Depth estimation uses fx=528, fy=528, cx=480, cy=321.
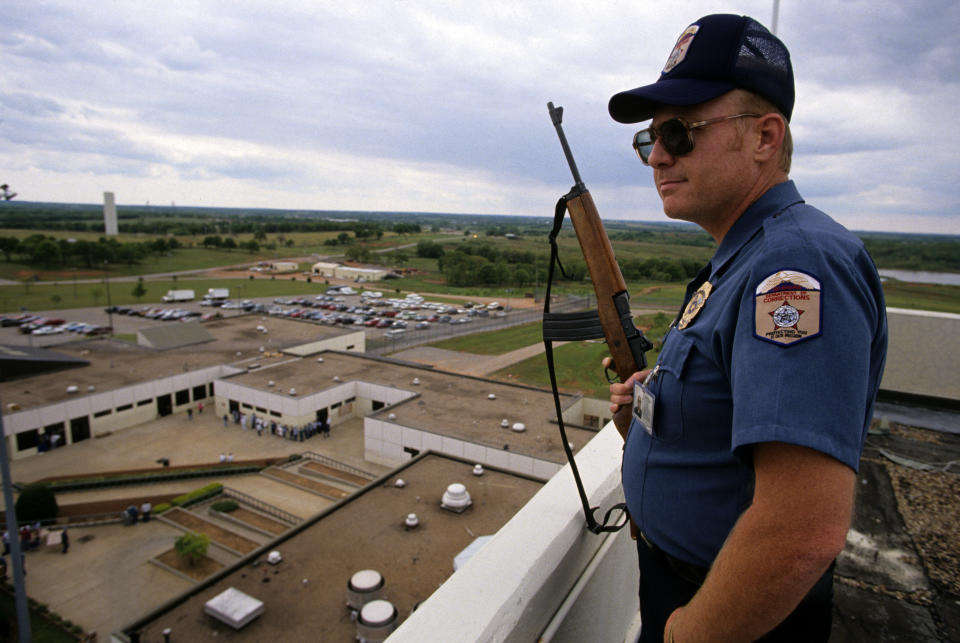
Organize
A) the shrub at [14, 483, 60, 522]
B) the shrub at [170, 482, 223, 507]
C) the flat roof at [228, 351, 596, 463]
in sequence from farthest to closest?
the flat roof at [228, 351, 596, 463] → the shrub at [170, 482, 223, 507] → the shrub at [14, 483, 60, 522]

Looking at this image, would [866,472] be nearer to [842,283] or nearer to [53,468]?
[842,283]

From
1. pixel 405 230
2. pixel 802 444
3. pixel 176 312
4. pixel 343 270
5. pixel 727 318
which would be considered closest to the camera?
pixel 802 444

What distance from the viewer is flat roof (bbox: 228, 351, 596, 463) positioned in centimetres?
1883

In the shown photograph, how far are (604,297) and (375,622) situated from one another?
25.9ft

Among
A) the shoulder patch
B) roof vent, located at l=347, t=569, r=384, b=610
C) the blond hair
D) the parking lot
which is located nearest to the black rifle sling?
the blond hair

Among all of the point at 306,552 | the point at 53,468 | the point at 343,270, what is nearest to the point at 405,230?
the point at 343,270

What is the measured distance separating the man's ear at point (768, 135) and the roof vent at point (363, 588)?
31.3 ft

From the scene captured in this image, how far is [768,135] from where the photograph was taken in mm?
1374

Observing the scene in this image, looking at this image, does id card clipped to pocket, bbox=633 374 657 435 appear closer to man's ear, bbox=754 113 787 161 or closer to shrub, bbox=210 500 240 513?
man's ear, bbox=754 113 787 161

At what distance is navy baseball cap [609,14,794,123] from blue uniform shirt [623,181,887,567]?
267 millimetres

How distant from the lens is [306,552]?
10945 mm

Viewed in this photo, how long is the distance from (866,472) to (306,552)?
32.6ft

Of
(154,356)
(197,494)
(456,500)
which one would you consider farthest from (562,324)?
(154,356)

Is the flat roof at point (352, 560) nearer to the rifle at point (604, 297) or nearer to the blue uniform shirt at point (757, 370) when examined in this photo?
the rifle at point (604, 297)
